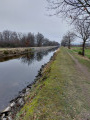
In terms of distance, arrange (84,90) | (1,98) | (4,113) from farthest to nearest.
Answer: (1,98)
(84,90)
(4,113)

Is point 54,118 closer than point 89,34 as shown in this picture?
Yes

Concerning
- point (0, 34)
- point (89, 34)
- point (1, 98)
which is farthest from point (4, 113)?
point (0, 34)

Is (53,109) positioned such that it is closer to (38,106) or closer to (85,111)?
(38,106)

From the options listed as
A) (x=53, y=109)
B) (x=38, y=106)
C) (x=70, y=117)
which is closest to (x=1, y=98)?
(x=38, y=106)

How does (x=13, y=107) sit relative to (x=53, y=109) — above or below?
below

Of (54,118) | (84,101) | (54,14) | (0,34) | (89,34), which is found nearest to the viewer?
(54,118)

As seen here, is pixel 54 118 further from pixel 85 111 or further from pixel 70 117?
pixel 85 111

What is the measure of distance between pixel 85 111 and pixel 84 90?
160 centimetres

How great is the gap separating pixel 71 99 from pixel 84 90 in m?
1.25

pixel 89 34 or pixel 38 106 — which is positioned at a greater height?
pixel 89 34

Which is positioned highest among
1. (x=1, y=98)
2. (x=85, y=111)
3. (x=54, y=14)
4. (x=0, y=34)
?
(x=0, y=34)

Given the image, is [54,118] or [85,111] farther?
[85,111]

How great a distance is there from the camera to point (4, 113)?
399 cm

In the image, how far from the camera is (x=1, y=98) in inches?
215
